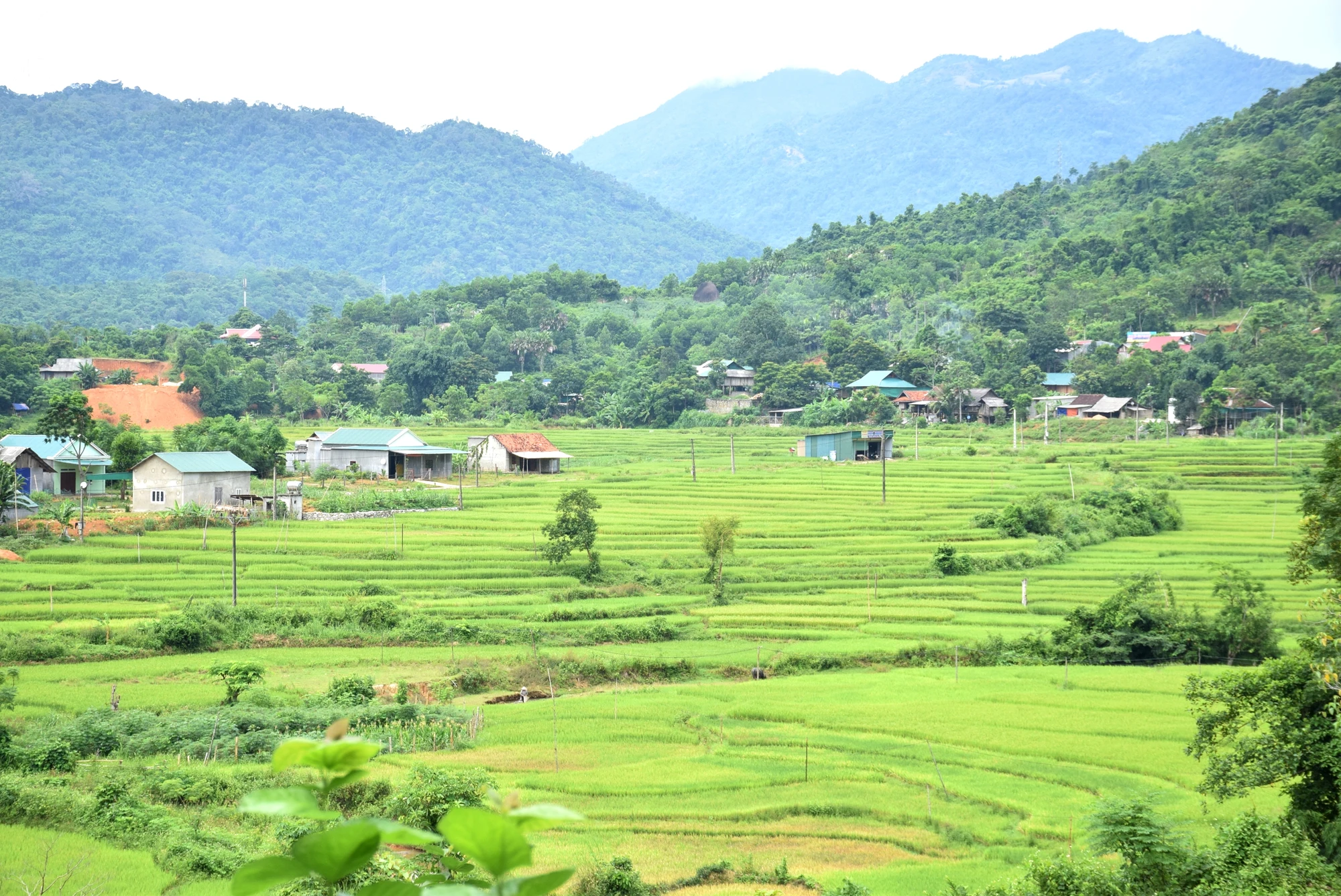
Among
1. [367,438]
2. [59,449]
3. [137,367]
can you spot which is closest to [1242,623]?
[367,438]

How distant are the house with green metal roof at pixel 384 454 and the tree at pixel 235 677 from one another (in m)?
25.8

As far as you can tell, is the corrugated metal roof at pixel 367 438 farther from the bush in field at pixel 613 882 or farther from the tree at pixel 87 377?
the bush in field at pixel 613 882

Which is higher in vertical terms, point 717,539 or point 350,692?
point 717,539

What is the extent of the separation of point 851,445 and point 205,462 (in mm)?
29994

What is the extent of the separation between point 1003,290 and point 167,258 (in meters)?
140

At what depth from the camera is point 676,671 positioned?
25.8 metres

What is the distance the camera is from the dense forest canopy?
63625 millimetres

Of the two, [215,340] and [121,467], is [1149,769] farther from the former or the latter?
[215,340]

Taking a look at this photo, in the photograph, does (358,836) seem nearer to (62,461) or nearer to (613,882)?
(613,882)

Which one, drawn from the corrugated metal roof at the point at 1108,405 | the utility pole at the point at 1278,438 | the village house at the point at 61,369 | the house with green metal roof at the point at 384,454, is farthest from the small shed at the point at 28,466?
the corrugated metal roof at the point at 1108,405

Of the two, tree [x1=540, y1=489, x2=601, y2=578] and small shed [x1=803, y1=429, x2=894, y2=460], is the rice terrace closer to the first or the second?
tree [x1=540, y1=489, x2=601, y2=578]

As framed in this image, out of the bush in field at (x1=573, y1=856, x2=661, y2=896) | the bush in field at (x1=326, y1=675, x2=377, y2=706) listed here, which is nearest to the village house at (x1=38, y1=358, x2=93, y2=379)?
the bush in field at (x1=326, y1=675, x2=377, y2=706)

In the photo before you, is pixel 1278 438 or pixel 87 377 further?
pixel 87 377

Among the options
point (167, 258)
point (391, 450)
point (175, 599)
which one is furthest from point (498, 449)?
→ point (167, 258)
